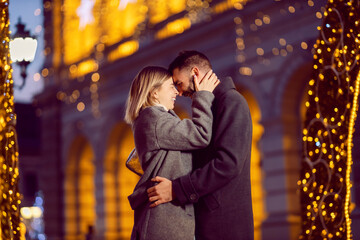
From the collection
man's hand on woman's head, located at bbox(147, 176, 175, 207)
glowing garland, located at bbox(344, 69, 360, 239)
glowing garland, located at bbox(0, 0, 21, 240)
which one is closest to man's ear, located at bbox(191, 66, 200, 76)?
man's hand on woman's head, located at bbox(147, 176, 175, 207)

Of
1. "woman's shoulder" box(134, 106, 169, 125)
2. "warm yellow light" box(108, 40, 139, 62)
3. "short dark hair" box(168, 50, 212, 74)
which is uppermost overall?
"warm yellow light" box(108, 40, 139, 62)

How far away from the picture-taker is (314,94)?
437cm

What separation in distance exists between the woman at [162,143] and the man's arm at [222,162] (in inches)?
2.8

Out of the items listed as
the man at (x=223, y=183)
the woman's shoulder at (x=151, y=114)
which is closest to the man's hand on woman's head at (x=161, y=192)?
the man at (x=223, y=183)

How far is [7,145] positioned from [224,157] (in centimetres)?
142

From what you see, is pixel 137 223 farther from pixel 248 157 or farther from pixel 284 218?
pixel 284 218

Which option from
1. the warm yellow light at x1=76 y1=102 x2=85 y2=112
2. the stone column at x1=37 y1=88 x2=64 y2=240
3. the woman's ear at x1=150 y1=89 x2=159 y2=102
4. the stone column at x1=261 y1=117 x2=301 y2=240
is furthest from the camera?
the stone column at x1=37 y1=88 x2=64 y2=240

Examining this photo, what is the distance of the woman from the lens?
11.8ft

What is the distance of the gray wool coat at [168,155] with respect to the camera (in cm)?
359

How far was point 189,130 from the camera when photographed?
11.7 ft

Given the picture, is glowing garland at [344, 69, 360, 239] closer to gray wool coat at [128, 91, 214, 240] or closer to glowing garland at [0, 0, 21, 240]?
gray wool coat at [128, 91, 214, 240]

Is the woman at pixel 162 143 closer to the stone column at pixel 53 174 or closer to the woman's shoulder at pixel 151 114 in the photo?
the woman's shoulder at pixel 151 114

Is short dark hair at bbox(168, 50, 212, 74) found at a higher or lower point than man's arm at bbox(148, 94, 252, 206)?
higher

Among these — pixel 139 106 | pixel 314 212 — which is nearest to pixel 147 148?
pixel 139 106
